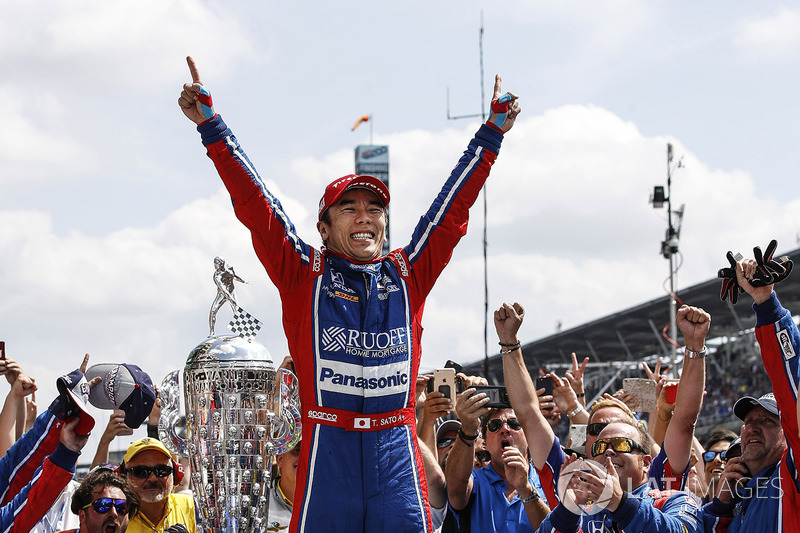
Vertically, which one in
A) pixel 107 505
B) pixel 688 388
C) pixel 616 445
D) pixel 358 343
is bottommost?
pixel 107 505

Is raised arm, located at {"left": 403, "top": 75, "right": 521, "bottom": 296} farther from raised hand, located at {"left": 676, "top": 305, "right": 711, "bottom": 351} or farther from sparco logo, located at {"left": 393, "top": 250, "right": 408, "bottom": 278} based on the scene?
raised hand, located at {"left": 676, "top": 305, "right": 711, "bottom": 351}

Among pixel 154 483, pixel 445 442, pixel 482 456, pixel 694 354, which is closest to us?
pixel 694 354

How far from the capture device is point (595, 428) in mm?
5484

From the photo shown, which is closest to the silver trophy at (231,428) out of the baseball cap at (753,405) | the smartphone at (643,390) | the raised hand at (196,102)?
the raised hand at (196,102)

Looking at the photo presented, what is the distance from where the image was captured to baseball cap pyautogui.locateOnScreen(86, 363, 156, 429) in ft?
18.6

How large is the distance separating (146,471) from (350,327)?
2623mm

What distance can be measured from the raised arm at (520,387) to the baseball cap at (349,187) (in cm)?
106

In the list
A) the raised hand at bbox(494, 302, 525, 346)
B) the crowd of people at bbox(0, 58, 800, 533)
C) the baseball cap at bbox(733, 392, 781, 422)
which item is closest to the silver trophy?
the crowd of people at bbox(0, 58, 800, 533)

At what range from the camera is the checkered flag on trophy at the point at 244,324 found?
15.1 feet

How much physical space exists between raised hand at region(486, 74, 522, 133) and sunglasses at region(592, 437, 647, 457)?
5.46 feet

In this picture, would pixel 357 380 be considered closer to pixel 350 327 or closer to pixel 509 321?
pixel 350 327

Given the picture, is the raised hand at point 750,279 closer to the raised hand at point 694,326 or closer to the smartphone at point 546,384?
the raised hand at point 694,326

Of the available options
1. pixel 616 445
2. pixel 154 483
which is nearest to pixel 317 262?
pixel 616 445

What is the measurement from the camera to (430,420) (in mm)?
5969
